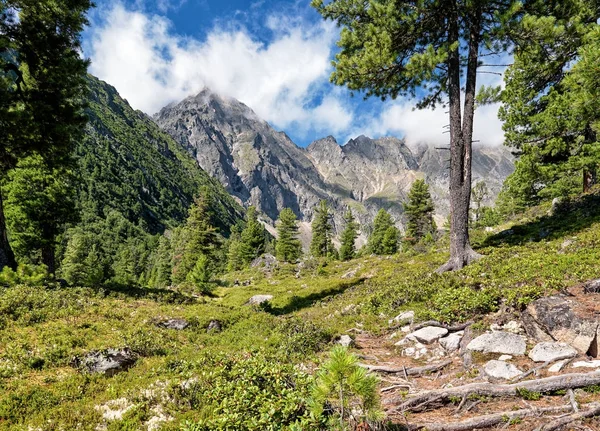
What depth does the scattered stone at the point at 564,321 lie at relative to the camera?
588 cm

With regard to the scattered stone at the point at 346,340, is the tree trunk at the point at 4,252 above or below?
above

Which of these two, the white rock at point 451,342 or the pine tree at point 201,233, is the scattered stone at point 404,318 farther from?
the pine tree at point 201,233

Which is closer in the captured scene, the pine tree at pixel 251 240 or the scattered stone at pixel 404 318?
the scattered stone at pixel 404 318

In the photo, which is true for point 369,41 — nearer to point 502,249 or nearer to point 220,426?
point 502,249

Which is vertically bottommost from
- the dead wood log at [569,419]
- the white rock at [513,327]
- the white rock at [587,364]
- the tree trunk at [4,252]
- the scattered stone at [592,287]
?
the dead wood log at [569,419]

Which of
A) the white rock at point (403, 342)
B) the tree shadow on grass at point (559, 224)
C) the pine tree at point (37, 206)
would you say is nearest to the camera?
the white rock at point (403, 342)

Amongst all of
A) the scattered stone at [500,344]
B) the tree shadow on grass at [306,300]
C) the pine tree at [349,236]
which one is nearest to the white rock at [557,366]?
the scattered stone at [500,344]

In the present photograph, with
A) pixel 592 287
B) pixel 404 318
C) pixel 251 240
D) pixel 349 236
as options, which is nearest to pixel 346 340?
pixel 404 318

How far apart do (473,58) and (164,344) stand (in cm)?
1588

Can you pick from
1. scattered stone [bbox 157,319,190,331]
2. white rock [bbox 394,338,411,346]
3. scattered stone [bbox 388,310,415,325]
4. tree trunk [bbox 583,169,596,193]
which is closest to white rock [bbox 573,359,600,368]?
white rock [bbox 394,338,411,346]

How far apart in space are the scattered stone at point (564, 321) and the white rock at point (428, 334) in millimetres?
1977

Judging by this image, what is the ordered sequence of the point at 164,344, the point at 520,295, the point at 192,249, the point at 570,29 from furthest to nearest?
the point at 192,249
the point at 570,29
the point at 164,344
the point at 520,295

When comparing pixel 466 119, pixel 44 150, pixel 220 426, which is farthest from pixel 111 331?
pixel 466 119

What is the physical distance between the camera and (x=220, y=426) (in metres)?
4.19
